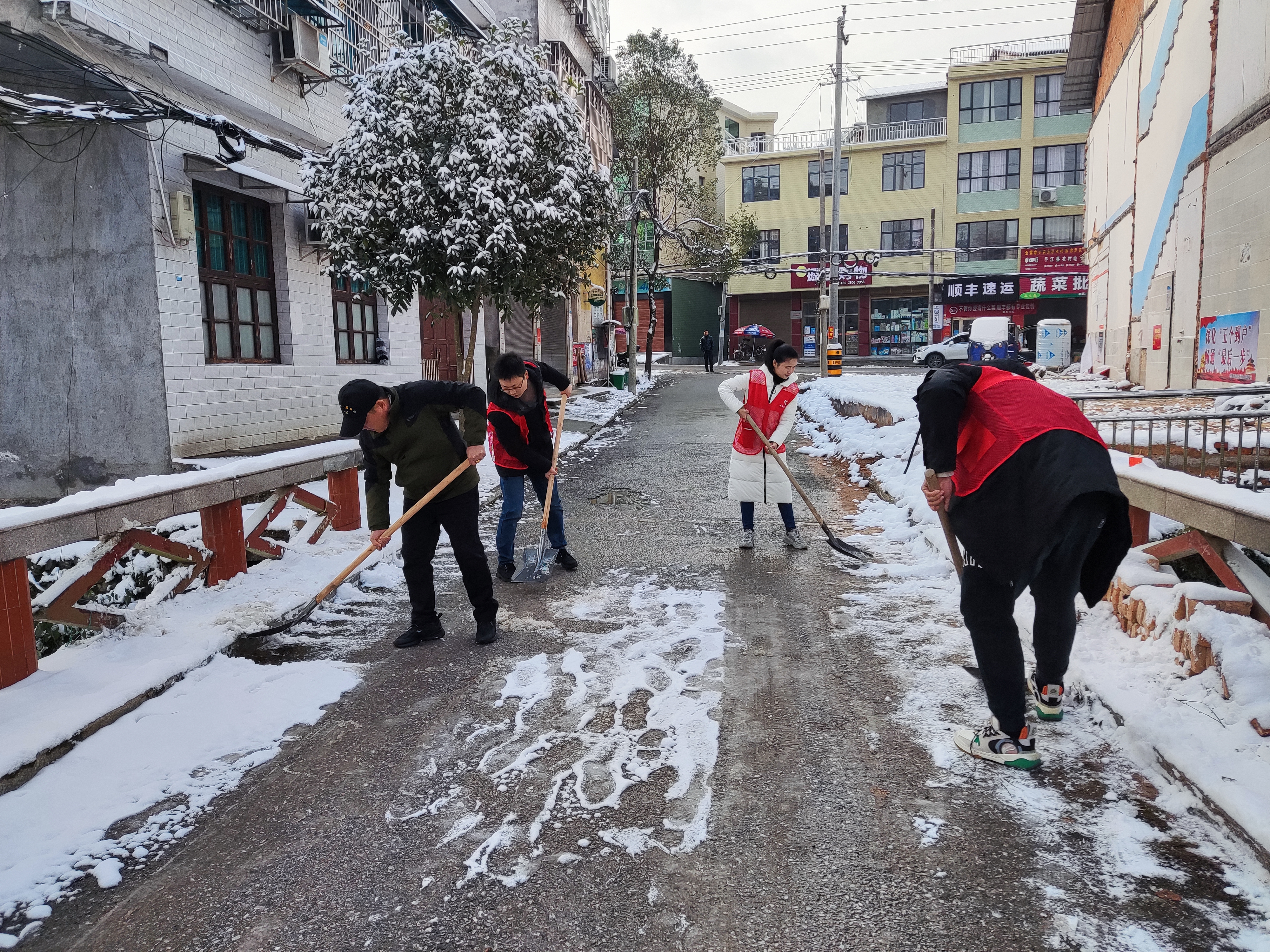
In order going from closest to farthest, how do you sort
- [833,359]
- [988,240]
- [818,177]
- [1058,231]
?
[833,359]
[1058,231]
[988,240]
[818,177]

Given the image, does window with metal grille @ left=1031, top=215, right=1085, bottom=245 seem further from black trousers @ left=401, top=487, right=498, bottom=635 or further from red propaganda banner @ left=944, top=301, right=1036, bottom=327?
black trousers @ left=401, top=487, right=498, bottom=635

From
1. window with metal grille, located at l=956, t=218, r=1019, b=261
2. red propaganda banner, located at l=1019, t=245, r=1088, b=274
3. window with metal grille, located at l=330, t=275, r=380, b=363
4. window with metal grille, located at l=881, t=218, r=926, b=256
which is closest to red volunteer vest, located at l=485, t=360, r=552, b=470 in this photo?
window with metal grille, located at l=330, t=275, r=380, b=363

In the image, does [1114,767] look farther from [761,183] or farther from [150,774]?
[761,183]

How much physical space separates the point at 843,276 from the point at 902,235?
4825 mm

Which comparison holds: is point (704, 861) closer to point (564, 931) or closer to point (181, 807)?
point (564, 931)

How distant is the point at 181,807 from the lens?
3.26 metres

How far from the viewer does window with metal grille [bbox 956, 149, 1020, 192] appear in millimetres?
40500

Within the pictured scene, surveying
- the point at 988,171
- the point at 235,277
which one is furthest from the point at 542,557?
the point at 988,171

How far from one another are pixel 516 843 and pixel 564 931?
0.49m

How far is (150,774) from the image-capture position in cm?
351

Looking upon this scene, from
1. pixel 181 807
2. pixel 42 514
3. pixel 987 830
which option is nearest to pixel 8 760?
pixel 181 807

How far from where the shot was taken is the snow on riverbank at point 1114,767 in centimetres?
254

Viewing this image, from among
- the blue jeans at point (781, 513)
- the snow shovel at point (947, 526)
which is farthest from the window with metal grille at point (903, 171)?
the snow shovel at point (947, 526)

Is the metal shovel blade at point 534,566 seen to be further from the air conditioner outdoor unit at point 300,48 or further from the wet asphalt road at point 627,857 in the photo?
the air conditioner outdoor unit at point 300,48
